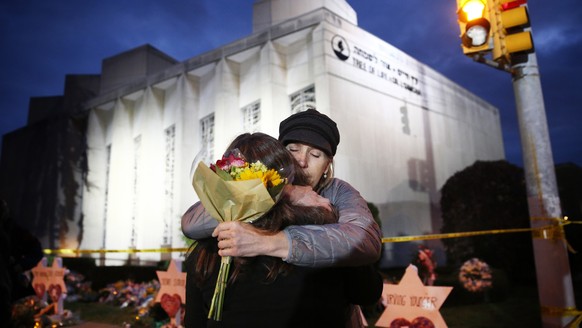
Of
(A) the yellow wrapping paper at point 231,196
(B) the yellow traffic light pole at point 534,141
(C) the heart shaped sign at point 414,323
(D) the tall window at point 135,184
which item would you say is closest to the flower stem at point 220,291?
(A) the yellow wrapping paper at point 231,196

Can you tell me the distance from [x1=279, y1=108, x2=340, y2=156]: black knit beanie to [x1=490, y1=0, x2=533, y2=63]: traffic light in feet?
11.6

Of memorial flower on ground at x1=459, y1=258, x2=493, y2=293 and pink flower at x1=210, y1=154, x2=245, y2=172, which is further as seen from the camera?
memorial flower on ground at x1=459, y1=258, x2=493, y2=293

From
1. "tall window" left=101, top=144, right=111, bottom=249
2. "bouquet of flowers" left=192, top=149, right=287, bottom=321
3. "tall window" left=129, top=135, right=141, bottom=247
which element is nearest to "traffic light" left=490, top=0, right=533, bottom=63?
"bouquet of flowers" left=192, top=149, right=287, bottom=321

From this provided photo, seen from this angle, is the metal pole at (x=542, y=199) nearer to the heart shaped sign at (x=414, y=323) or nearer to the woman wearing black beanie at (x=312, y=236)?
the heart shaped sign at (x=414, y=323)

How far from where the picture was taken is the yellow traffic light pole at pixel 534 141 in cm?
429

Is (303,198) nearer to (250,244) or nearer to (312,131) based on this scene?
(250,244)

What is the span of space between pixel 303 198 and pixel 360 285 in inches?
17.1

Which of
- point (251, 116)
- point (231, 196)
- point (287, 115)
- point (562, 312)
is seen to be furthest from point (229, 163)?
point (251, 116)

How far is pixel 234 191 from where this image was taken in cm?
135

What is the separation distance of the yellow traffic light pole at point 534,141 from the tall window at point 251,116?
7534 mm

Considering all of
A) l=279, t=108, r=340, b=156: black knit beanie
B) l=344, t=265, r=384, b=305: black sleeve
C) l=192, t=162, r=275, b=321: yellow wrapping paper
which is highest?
l=279, t=108, r=340, b=156: black knit beanie

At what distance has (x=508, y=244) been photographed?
9.65 m

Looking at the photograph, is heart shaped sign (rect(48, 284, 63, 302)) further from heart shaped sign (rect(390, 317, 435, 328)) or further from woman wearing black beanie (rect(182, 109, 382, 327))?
woman wearing black beanie (rect(182, 109, 382, 327))

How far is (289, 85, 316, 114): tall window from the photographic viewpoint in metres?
10.2
